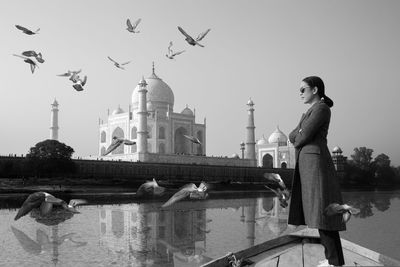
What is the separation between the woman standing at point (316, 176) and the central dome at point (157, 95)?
43686 mm

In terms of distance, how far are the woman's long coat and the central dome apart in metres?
43.8

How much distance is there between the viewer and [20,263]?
5.79 meters

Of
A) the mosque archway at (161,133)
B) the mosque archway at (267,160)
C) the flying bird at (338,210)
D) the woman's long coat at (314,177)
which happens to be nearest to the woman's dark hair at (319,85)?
the woman's long coat at (314,177)

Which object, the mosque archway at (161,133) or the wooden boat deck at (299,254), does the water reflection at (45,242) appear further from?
the mosque archway at (161,133)

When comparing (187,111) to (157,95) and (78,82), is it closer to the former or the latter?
(157,95)

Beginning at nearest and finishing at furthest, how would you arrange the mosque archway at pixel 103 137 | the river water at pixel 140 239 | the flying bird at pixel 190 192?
the river water at pixel 140 239
the flying bird at pixel 190 192
the mosque archway at pixel 103 137

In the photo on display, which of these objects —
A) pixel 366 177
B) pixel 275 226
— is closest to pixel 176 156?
pixel 366 177

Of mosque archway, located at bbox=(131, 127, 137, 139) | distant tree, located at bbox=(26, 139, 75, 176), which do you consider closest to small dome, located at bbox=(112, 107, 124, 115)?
mosque archway, located at bbox=(131, 127, 137, 139)

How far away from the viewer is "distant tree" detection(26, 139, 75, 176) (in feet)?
87.0

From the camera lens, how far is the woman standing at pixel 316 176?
364 centimetres

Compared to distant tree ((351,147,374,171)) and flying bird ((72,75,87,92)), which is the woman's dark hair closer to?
flying bird ((72,75,87,92))

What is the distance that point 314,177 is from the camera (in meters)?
3.70

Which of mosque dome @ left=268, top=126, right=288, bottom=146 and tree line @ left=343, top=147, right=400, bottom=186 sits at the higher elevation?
mosque dome @ left=268, top=126, right=288, bottom=146

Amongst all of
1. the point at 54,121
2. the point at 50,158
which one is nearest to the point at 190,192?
the point at 50,158
